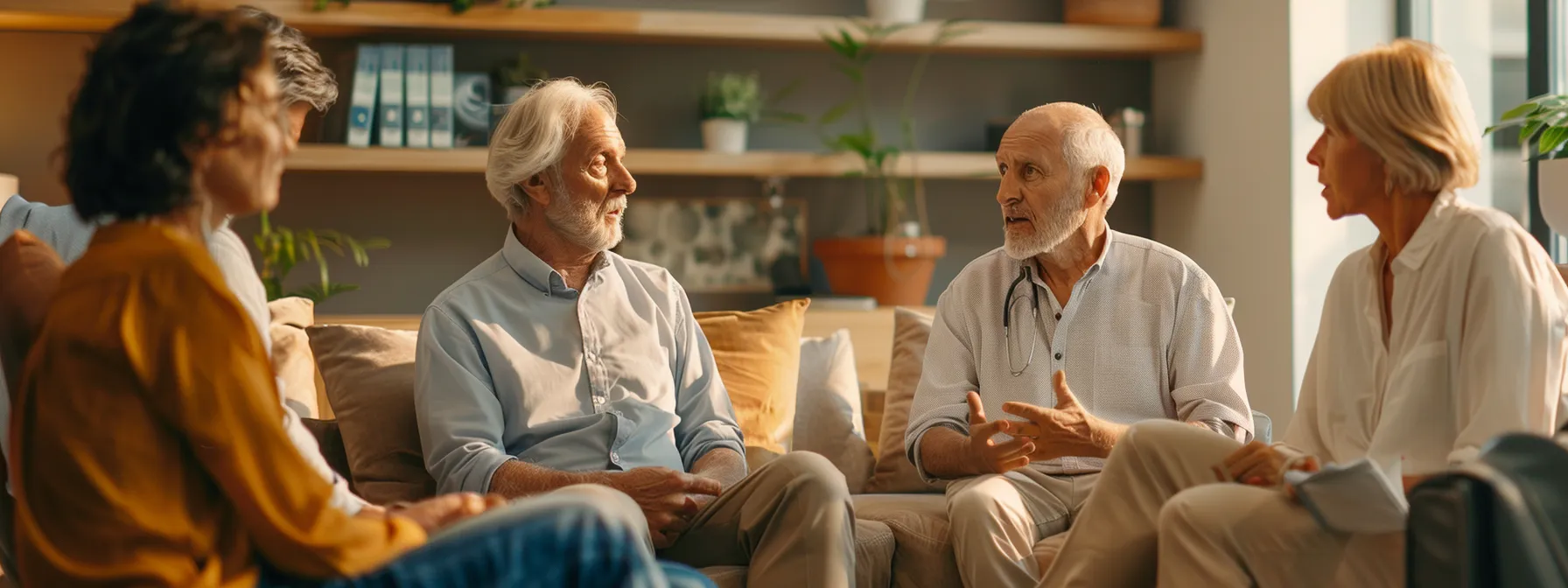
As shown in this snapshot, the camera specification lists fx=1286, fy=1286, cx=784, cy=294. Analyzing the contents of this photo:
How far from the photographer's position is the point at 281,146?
4.30 ft

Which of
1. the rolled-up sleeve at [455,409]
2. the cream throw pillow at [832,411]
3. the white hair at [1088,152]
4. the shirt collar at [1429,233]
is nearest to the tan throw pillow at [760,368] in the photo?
the cream throw pillow at [832,411]

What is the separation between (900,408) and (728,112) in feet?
4.74

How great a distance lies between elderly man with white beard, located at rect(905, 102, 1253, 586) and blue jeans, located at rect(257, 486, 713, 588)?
101cm

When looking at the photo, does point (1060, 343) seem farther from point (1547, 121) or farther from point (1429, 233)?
point (1547, 121)

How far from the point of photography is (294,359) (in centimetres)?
255

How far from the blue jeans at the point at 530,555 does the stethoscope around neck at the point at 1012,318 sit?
1264 mm

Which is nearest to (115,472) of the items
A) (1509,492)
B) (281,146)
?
(281,146)

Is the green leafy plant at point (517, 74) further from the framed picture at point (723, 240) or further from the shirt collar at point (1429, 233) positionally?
the shirt collar at point (1429, 233)

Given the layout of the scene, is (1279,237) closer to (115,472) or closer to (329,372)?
(329,372)

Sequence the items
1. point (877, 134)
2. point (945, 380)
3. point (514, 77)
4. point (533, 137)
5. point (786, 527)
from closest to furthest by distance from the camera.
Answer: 1. point (786, 527)
2. point (533, 137)
3. point (945, 380)
4. point (514, 77)
5. point (877, 134)

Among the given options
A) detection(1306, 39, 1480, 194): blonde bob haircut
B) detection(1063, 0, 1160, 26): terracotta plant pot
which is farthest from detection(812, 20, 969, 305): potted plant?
detection(1306, 39, 1480, 194): blonde bob haircut

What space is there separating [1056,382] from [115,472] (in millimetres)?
1515

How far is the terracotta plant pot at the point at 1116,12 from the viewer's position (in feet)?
13.6

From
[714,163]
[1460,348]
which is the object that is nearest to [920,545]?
[1460,348]
